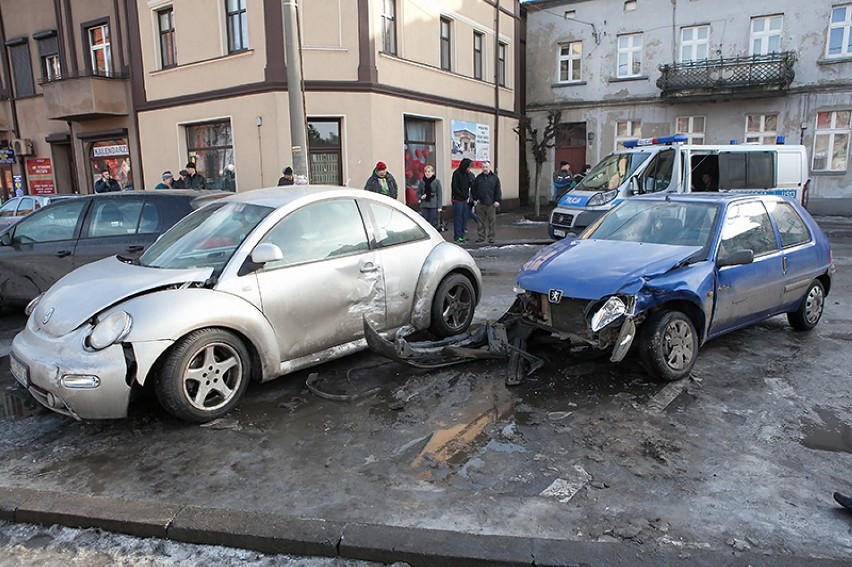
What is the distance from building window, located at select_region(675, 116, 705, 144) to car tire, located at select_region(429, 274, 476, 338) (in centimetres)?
2090

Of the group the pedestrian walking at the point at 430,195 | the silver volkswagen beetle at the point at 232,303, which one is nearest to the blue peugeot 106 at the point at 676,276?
the silver volkswagen beetle at the point at 232,303

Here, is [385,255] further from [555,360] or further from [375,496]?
[375,496]

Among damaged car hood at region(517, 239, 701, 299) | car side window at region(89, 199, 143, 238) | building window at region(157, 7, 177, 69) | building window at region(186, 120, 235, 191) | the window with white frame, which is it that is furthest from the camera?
the window with white frame

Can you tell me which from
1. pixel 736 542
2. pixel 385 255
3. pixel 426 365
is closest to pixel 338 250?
pixel 385 255

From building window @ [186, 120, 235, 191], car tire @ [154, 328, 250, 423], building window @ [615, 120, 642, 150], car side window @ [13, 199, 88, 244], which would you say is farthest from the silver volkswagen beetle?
building window @ [615, 120, 642, 150]

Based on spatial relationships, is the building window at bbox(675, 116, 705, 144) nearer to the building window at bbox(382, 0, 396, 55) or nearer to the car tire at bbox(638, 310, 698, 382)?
the building window at bbox(382, 0, 396, 55)

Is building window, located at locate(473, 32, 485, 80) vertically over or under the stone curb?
over

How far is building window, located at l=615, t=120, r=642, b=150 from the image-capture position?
25.1m

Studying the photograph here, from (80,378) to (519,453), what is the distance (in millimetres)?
2855

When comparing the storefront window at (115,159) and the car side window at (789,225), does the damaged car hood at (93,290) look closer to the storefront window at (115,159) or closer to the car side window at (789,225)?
the car side window at (789,225)

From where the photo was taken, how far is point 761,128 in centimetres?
2281

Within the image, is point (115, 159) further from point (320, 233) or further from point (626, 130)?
point (626, 130)

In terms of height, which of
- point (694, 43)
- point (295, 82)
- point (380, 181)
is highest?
point (694, 43)

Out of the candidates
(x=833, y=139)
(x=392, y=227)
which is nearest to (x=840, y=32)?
(x=833, y=139)
